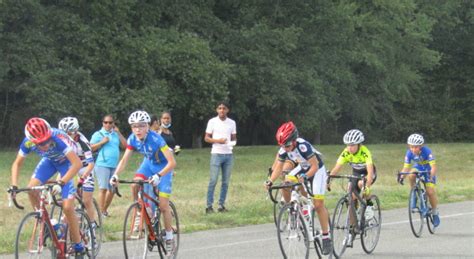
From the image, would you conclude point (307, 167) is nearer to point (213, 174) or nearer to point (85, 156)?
point (85, 156)

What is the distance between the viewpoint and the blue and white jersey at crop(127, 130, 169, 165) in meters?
11.4

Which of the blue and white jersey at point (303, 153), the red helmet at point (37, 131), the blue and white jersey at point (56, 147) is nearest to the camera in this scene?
the red helmet at point (37, 131)

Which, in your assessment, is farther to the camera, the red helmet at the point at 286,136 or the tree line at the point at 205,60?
the tree line at the point at 205,60

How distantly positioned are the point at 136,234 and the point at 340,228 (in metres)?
2.89

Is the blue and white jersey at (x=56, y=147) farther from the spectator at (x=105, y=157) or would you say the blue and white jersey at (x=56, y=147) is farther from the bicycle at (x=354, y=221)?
the spectator at (x=105, y=157)

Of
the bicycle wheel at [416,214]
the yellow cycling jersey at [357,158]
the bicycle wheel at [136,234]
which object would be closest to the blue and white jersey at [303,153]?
the yellow cycling jersey at [357,158]

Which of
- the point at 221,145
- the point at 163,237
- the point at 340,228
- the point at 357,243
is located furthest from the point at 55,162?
the point at 221,145

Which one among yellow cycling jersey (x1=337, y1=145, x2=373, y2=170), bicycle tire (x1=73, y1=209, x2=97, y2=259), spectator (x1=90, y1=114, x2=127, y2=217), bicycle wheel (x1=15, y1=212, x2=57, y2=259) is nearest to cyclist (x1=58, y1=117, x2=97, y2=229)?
bicycle tire (x1=73, y1=209, x2=97, y2=259)

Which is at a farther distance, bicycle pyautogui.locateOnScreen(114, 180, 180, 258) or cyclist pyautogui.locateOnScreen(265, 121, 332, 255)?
cyclist pyautogui.locateOnScreen(265, 121, 332, 255)

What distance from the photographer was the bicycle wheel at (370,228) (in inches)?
499

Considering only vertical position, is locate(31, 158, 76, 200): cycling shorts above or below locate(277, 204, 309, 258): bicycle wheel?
above

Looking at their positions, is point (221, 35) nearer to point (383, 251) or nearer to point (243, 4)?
point (243, 4)

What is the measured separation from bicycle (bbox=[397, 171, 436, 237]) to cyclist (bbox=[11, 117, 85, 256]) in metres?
6.22

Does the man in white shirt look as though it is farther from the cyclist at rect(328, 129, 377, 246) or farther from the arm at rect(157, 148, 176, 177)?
the arm at rect(157, 148, 176, 177)
